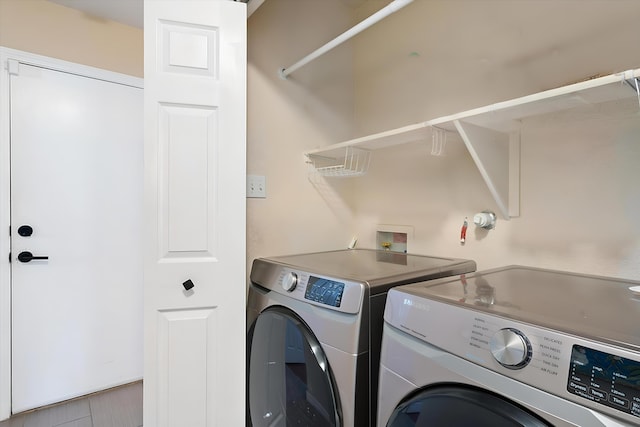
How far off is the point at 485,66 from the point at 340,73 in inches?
37.1

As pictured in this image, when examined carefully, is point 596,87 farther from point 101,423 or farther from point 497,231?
point 101,423

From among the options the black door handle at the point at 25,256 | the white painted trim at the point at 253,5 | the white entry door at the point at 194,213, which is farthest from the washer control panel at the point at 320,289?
the black door handle at the point at 25,256

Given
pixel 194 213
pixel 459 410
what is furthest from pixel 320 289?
pixel 194 213

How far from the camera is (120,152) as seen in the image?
2402 mm

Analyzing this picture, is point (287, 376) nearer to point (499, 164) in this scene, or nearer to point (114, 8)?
point (499, 164)

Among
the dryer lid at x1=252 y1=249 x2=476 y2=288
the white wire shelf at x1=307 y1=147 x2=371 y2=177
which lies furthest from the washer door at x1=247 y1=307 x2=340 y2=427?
the white wire shelf at x1=307 y1=147 x2=371 y2=177

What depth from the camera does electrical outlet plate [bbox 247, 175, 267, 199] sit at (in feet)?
5.78

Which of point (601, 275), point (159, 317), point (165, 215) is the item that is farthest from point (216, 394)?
point (601, 275)

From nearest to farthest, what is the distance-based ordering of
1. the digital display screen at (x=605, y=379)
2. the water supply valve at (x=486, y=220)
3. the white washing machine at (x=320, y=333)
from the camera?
the digital display screen at (x=605, y=379)
the white washing machine at (x=320, y=333)
the water supply valve at (x=486, y=220)

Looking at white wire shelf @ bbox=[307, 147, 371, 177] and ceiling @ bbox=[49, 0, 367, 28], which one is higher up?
ceiling @ bbox=[49, 0, 367, 28]

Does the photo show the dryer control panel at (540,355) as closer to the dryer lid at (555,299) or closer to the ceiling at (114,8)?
the dryer lid at (555,299)

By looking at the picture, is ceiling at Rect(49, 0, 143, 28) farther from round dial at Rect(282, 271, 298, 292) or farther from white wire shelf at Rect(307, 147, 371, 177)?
round dial at Rect(282, 271, 298, 292)

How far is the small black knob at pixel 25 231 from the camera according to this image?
2.07m

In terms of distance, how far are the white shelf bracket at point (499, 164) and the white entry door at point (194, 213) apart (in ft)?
3.27
